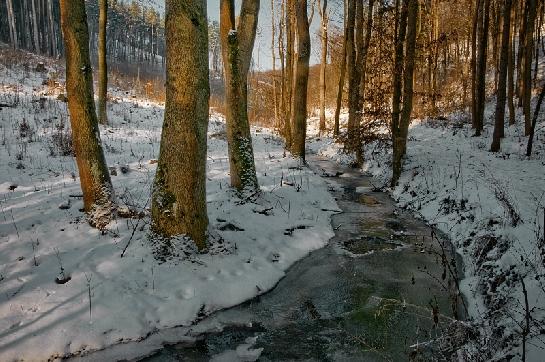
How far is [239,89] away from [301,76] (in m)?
4.52

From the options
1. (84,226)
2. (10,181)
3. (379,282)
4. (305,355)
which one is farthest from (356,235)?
(10,181)

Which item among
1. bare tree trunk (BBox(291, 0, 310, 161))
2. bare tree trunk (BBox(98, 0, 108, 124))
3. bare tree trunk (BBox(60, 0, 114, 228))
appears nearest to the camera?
bare tree trunk (BBox(60, 0, 114, 228))

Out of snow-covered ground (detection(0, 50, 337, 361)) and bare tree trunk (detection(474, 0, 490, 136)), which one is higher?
bare tree trunk (detection(474, 0, 490, 136))

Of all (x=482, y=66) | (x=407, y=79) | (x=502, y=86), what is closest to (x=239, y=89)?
(x=407, y=79)

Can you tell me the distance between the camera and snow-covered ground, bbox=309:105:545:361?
12.1 ft

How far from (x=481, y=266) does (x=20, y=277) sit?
5772mm

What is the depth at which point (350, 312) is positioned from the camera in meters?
4.66

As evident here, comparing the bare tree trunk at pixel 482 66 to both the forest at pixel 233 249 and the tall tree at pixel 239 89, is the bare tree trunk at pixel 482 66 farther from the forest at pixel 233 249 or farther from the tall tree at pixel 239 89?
the tall tree at pixel 239 89

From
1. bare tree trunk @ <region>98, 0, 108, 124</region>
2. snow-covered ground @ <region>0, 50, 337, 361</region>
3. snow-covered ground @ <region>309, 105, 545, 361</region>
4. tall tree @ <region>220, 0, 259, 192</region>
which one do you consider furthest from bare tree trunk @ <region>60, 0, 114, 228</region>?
bare tree trunk @ <region>98, 0, 108, 124</region>

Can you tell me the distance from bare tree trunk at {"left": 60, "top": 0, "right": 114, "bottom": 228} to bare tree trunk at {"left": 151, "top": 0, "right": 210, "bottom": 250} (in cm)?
118

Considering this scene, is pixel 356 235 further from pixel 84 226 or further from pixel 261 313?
pixel 84 226

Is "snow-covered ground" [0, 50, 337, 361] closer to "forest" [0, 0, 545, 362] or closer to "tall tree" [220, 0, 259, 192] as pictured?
"forest" [0, 0, 545, 362]

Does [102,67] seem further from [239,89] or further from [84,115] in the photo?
[84,115]

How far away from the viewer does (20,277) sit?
450 cm
